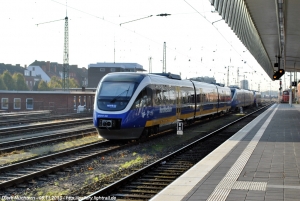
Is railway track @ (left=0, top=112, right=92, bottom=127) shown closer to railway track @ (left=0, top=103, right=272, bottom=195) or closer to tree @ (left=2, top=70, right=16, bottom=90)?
railway track @ (left=0, top=103, right=272, bottom=195)

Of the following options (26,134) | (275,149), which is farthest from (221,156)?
(26,134)

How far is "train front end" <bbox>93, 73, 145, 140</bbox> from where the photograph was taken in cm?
1766

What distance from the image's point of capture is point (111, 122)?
1767cm

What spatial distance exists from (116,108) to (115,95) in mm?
579

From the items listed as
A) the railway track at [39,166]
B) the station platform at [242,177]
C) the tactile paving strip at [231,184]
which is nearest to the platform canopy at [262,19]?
the station platform at [242,177]

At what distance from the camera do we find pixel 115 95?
712 inches

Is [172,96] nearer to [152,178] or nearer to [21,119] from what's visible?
[152,178]

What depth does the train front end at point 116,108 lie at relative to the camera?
1766cm

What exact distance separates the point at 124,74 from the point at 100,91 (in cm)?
128

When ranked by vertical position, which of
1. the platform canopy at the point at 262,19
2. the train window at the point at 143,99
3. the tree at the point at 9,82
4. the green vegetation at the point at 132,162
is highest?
the platform canopy at the point at 262,19

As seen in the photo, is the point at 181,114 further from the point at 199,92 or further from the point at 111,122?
the point at 111,122

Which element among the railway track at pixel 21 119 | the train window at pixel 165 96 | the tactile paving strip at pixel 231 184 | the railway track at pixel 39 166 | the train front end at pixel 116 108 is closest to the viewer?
the tactile paving strip at pixel 231 184

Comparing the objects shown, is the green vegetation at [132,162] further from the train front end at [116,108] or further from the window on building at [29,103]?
the window on building at [29,103]

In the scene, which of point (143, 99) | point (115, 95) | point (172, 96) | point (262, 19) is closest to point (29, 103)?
point (172, 96)
